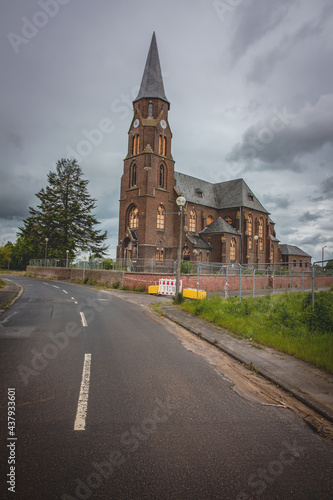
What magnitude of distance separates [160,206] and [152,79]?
18.9 meters

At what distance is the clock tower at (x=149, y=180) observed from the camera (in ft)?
126

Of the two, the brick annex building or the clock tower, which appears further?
the brick annex building

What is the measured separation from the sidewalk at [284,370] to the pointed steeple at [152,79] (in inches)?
1620

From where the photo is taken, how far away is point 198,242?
4141 cm

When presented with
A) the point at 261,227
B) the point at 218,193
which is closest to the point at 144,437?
the point at 218,193

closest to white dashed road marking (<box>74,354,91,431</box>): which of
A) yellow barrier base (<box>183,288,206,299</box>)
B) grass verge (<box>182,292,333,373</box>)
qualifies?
grass verge (<box>182,292,333,373</box>)

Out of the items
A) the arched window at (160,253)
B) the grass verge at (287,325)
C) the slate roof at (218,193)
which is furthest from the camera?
the slate roof at (218,193)

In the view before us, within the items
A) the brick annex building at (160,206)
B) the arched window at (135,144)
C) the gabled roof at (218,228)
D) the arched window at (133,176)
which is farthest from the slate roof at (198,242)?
the arched window at (135,144)

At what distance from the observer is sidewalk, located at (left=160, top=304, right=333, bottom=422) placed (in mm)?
4377

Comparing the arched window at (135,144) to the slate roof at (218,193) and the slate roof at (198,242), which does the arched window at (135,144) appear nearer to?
the slate roof at (218,193)

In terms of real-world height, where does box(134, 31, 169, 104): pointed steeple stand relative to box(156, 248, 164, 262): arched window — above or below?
above

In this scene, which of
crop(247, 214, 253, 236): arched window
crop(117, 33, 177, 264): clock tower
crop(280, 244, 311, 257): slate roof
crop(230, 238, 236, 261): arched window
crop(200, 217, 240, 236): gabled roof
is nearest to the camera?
crop(117, 33, 177, 264): clock tower

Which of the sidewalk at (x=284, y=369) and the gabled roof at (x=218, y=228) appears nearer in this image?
the sidewalk at (x=284, y=369)

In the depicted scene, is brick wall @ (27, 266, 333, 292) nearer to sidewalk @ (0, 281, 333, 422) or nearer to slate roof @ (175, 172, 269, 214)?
sidewalk @ (0, 281, 333, 422)
